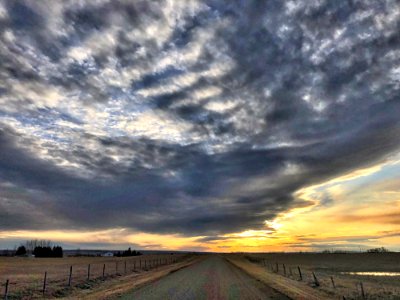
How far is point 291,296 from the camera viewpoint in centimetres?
2219

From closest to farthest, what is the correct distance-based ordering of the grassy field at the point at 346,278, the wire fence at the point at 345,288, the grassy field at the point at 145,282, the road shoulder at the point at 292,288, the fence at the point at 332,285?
the road shoulder at the point at 292,288, the wire fence at the point at 345,288, the fence at the point at 332,285, the grassy field at the point at 145,282, the grassy field at the point at 346,278

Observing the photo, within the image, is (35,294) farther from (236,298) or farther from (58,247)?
(58,247)

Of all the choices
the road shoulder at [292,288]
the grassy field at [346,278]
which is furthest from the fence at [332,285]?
the road shoulder at [292,288]

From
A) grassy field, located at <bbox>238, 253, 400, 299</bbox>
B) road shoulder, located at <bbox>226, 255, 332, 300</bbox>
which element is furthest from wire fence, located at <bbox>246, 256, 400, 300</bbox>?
road shoulder, located at <bbox>226, 255, 332, 300</bbox>

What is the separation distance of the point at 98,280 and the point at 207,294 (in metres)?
16.7

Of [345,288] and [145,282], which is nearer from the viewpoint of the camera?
[345,288]

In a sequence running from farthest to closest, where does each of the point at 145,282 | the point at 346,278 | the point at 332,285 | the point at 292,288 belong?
1. the point at 346,278
2. the point at 145,282
3. the point at 332,285
4. the point at 292,288

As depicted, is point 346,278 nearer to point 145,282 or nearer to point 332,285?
point 332,285

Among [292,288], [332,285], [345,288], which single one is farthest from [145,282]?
[345,288]

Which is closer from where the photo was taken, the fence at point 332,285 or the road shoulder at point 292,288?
the road shoulder at point 292,288

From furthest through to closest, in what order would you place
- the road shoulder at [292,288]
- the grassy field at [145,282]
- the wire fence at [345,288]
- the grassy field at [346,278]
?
the grassy field at [346,278]
the grassy field at [145,282]
the wire fence at [345,288]
the road shoulder at [292,288]

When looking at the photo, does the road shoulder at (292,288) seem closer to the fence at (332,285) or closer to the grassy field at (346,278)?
the grassy field at (346,278)

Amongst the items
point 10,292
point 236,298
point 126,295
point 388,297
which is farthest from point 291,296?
point 10,292

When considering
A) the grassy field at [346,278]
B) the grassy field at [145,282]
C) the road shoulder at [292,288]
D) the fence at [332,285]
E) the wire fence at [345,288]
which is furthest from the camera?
the grassy field at [346,278]
